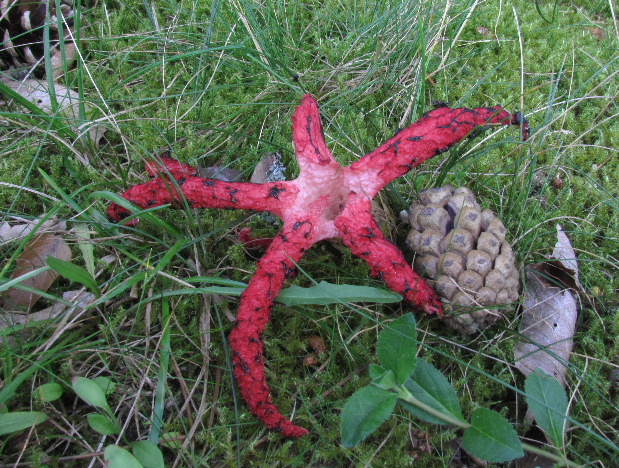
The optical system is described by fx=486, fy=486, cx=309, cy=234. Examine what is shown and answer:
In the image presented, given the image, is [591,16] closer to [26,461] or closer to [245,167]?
[245,167]

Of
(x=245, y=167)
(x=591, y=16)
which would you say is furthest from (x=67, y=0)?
(x=591, y=16)

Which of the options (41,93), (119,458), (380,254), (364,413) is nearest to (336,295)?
(380,254)

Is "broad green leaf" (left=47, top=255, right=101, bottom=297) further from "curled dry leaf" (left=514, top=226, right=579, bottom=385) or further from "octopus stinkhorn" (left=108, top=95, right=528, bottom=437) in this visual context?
"curled dry leaf" (left=514, top=226, right=579, bottom=385)

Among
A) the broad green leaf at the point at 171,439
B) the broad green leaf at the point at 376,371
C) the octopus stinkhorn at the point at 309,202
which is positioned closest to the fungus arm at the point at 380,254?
the octopus stinkhorn at the point at 309,202

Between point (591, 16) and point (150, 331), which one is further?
point (591, 16)

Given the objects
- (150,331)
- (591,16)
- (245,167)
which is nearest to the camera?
(150,331)

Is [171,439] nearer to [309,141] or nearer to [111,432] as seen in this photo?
[111,432]
